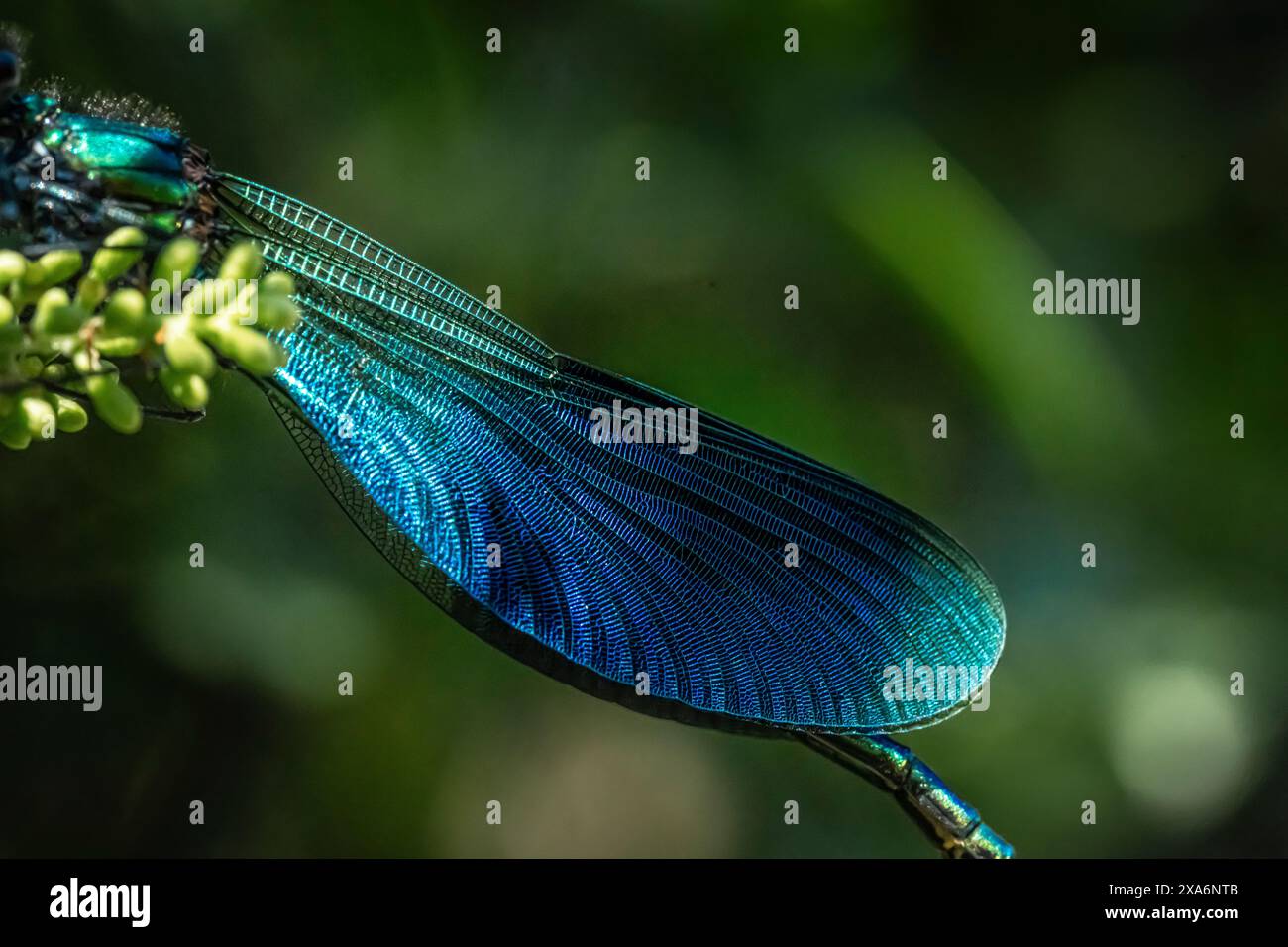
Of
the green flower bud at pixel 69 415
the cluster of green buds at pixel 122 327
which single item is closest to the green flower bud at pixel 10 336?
the cluster of green buds at pixel 122 327

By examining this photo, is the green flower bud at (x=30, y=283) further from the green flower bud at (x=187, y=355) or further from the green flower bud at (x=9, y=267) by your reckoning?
the green flower bud at (x=187, y=355)

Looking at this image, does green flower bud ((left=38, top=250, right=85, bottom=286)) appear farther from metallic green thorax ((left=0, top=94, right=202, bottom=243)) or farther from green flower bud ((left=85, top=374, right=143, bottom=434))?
metallic green thorax ((left=0, top=94, right=202, bottom=243))

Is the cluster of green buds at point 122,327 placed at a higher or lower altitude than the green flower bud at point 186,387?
higher

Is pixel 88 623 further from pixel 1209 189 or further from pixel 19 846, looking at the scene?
pixel 1209 189

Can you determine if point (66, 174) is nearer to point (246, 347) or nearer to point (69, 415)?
point (69, 415)

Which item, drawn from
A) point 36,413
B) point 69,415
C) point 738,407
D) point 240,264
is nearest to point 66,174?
point 69,415

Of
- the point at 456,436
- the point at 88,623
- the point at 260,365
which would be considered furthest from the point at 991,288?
the point at 88,623
